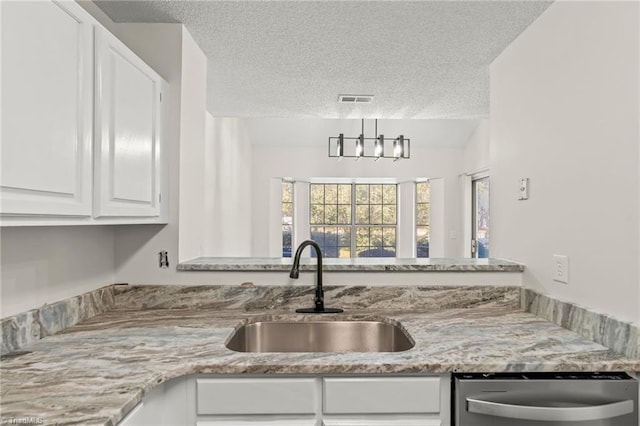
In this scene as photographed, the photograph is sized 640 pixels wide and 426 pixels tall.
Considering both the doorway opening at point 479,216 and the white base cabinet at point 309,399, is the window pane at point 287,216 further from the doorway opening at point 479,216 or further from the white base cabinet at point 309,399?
the white base cabinet at point 309,399

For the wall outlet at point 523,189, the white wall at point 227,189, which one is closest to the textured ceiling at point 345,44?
the wall outlet at point 523,189

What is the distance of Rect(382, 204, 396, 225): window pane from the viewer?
7.26 m

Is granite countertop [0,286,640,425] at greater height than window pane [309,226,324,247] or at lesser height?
lesser

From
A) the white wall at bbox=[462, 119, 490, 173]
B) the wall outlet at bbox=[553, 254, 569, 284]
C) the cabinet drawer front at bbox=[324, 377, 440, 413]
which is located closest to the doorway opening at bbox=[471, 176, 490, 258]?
the white wall at bbox=[462, 119, 490, 173]

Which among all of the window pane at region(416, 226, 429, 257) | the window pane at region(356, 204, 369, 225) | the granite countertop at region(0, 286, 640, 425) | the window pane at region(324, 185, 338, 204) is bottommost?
the granite countertop at region(0, 286, 640, 425)

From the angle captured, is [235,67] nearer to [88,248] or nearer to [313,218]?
Answer: [88,248]

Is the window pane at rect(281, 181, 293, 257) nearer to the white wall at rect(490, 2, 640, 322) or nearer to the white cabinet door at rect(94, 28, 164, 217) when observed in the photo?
the white wall at rect(490, 2, 640, 322)

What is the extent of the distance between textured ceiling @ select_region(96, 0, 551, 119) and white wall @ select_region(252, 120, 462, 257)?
3.05m

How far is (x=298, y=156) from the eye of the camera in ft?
22.0

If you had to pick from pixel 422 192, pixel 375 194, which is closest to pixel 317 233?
pixel 375 194

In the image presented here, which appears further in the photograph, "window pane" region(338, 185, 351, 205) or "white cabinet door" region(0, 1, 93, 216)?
"window pane" region(338, 185, 351, 205)

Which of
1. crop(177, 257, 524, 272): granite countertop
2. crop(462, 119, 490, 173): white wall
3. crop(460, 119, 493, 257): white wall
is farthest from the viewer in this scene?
crop(460, 119, 493, 257): white wall

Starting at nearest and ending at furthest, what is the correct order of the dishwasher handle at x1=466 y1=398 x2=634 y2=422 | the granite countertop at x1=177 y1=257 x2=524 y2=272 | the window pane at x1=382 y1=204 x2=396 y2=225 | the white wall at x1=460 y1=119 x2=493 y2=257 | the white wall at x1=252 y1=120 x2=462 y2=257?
the dishwasher handle at x1=466 y1=398 x2=634 y2=422
the granite countertop at x1=177 y1=257 x2=524 y2=272
the white wall at x1=460 y1=119 x2=493 y2=257
the white wall at x1=252 y1=120 x2=462 y2=257
the window pane at x1=382 y1=204 x2=396 y2=225

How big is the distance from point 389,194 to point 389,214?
12.5 inches
